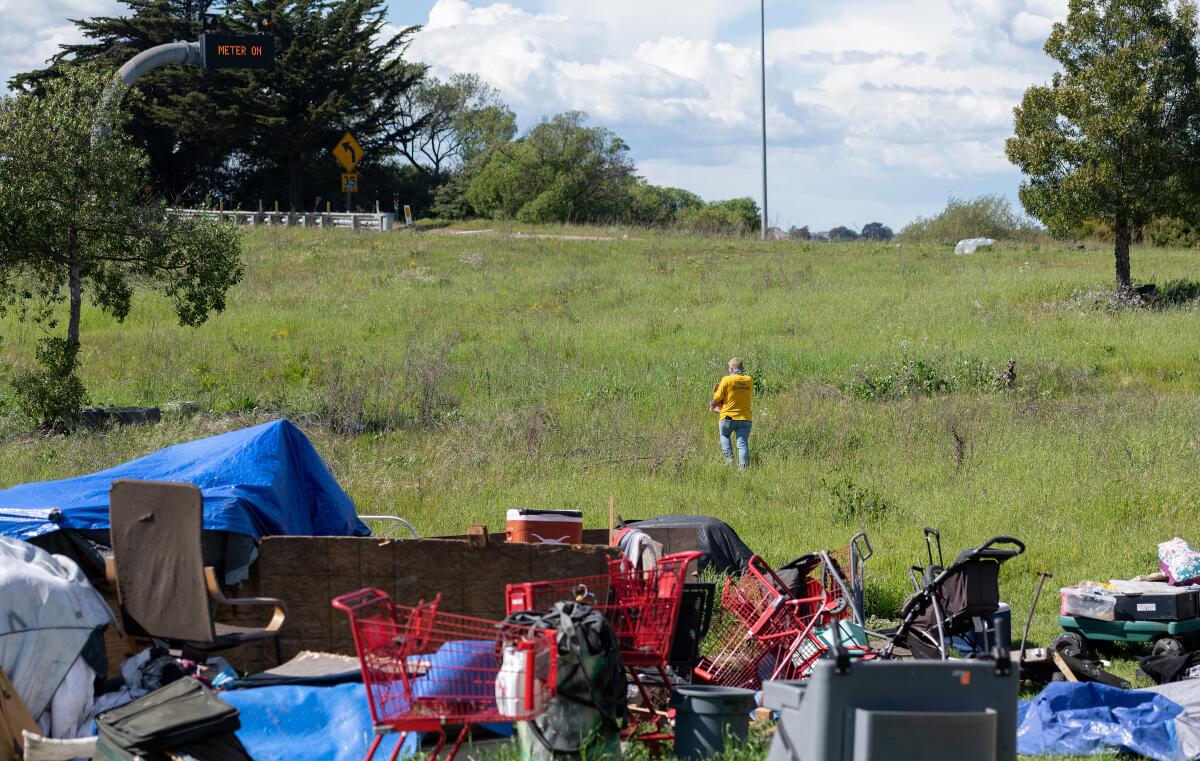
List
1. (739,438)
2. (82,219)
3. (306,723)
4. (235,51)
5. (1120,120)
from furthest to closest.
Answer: (1120,120) < (235,51) < (82,219) < (739,438) < (306,723)

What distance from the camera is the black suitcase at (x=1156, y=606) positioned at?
8086 mm

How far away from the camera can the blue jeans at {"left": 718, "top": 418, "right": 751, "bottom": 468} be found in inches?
591

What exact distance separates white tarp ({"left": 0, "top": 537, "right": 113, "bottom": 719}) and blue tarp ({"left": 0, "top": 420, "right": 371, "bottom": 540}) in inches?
41.3

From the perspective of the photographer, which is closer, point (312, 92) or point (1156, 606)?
point (1156, 606)

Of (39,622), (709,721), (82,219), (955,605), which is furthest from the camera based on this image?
(82,219)

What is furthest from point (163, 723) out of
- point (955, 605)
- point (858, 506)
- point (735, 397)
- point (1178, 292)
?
point (1178, 292)

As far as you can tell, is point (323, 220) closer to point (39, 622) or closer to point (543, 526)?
point (543, 526)

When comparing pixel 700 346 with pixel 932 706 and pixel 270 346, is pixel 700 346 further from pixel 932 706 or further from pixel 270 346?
pixel 932 706

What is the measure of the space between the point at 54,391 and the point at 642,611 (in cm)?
1414

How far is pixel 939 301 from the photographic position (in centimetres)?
2803

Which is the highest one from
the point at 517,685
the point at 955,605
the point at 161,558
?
the point at 161,558

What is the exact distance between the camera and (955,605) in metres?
7.28

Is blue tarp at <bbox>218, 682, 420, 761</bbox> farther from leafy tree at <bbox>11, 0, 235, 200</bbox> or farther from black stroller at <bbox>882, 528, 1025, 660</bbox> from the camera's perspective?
leafy tree at <bbox>11, 0, 235, 200</bbox>

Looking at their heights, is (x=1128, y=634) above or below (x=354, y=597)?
below
